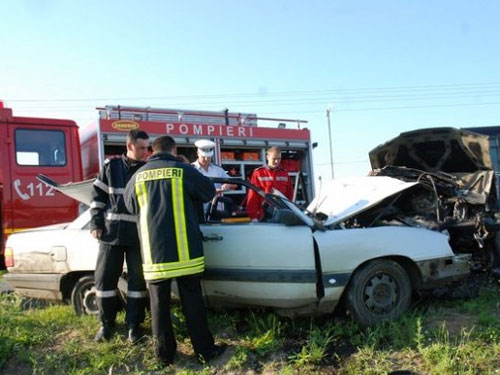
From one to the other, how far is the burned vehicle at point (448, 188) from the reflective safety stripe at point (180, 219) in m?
1.89

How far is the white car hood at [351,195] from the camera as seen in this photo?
4165mm

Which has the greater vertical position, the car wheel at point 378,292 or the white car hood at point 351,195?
the white car hood at point 351,195

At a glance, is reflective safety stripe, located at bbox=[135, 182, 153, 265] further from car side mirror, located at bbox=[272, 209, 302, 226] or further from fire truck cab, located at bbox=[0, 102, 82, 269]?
fire truck cab, located at bbox=[0, 102, 82, 269]

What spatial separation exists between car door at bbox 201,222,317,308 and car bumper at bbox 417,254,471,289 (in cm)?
109

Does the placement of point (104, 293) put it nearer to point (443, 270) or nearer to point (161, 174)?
point (161, 174)

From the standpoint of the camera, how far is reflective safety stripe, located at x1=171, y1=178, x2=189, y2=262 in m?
3.34

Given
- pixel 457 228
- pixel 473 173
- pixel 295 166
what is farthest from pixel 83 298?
pixel 295 166

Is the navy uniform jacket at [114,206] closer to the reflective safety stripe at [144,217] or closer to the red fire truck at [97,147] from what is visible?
the reflective safety stripe at [144,217]

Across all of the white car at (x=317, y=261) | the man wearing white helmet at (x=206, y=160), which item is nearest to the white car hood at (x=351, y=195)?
the white car at (x=317, y=261)

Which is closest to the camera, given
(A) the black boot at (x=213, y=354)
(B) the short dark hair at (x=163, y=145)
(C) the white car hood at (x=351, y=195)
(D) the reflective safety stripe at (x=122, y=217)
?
(A) the black boot at (x=213, y=354)

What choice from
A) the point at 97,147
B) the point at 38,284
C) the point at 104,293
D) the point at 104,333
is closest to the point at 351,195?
the point at 104,293

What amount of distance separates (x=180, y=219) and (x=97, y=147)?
452 centimetres

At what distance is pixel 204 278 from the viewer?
379cm

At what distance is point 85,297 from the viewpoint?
177 inches
